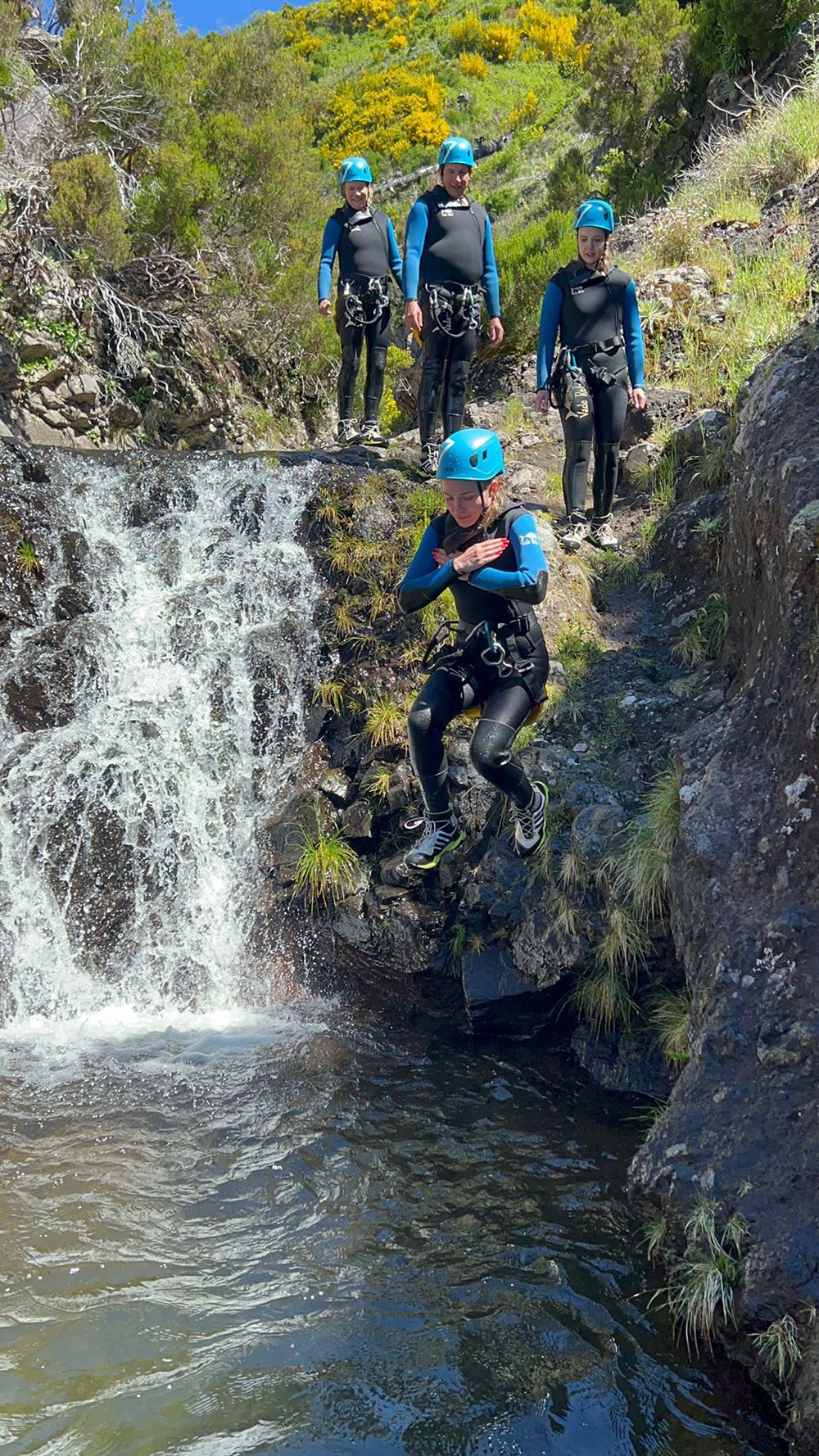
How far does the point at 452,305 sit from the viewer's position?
7.71m

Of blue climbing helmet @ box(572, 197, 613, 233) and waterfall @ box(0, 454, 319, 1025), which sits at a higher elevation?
blue climbing helmet @ box(572, 197, 613, 233)

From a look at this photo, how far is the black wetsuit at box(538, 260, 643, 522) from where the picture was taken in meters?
7.30

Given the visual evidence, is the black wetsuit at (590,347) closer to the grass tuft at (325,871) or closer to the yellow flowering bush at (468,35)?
the grass tuft at (325,871)

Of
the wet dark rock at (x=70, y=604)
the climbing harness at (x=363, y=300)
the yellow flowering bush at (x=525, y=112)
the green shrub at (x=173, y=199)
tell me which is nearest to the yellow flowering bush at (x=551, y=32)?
the yellow flowering bush at (x=525, y=112)

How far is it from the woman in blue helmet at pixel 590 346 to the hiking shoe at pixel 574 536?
51 centimetres

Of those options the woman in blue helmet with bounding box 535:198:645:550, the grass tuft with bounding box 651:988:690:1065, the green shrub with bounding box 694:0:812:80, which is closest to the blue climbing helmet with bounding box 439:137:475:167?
the woman in blue helmet with bounding box 535:198:645:550

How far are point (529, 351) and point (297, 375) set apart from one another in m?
5.95

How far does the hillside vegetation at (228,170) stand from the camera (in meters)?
12.9

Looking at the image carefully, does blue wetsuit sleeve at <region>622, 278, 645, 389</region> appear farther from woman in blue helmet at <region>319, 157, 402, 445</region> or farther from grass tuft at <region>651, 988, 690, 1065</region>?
grass tuft at <region>651, 988, 690, 1065</region>

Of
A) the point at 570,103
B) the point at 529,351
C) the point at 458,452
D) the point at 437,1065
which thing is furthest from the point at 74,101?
the point at 570,103

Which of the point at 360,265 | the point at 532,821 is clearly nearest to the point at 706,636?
the point at 532,821

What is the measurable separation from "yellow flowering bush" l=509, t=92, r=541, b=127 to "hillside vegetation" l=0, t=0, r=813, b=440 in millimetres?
10396

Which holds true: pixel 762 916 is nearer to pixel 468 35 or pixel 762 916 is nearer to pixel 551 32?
pixel 551 32

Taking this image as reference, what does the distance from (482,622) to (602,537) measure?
303 cm
